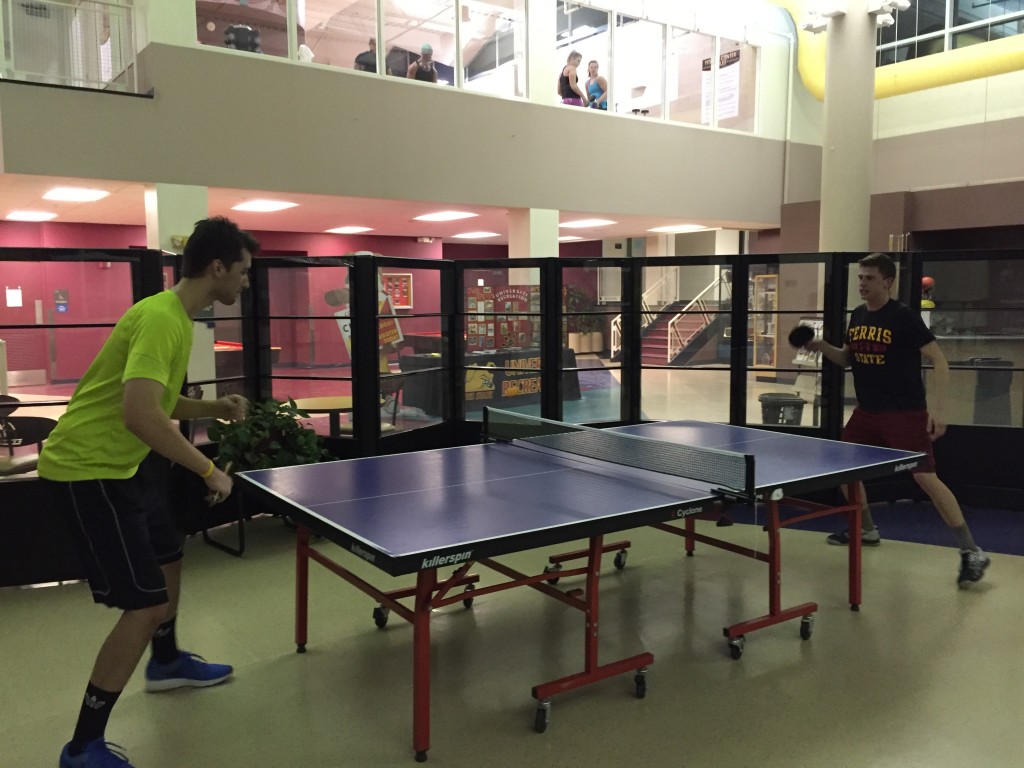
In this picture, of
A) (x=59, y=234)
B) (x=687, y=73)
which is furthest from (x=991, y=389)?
(x=59, y=234)

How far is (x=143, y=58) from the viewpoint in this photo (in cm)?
845

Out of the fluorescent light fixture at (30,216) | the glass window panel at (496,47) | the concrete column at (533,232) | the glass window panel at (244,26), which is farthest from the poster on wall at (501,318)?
the fluorescent light fixture at (30,216)

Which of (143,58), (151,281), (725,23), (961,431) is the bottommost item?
(961,431)

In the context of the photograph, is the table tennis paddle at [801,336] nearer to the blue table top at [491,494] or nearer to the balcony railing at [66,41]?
the blue table top at [491,494]

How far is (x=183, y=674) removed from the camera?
10.8 feet

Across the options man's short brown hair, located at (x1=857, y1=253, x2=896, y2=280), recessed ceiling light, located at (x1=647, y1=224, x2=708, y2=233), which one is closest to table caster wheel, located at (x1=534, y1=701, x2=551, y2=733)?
man's short brown hair, located at (x1=857, y1=253, x2=896, y2=280)

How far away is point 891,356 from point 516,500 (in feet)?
8.48

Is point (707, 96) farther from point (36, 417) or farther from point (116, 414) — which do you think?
point (116, 414)

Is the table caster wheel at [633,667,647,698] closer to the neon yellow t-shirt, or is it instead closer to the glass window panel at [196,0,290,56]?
the neon yellow t-shirt

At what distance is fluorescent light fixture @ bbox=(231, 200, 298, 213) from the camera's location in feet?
35.9

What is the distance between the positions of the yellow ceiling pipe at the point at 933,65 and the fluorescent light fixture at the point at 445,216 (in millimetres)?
5549

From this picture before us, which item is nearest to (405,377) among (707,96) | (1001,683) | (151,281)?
(151,281)

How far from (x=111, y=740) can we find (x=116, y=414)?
1234 mm

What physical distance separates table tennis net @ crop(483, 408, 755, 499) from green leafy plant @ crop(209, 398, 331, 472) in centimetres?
125
